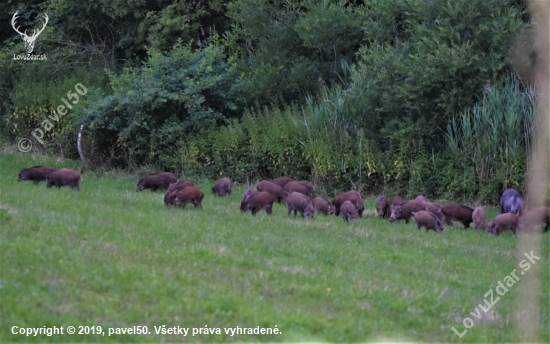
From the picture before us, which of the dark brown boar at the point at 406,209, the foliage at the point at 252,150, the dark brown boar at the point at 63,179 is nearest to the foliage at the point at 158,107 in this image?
the foliage at the point at 252,150

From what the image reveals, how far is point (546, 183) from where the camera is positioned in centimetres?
1825

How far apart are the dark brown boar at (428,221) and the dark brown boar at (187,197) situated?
159 inches

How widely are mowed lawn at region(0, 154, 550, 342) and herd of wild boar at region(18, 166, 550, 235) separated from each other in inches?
25.8

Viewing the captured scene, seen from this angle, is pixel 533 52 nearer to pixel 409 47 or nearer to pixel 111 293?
pixel 409 47

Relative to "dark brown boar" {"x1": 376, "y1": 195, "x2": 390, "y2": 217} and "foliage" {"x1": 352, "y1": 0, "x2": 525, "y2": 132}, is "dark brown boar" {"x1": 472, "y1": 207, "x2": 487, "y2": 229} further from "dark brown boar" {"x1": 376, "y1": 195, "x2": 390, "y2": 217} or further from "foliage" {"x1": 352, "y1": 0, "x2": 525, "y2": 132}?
"foliage" {"x1": 352, "y1": 0, "x2": 525, "y2": 132}

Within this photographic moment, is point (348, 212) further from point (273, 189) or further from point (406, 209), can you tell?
point (273, 189)

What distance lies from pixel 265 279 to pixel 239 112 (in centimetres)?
1493

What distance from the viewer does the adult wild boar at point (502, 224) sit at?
14.9 m

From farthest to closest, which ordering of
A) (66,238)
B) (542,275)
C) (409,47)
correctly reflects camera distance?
(409,47) → (542,275) → (66,238)

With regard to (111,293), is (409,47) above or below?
above

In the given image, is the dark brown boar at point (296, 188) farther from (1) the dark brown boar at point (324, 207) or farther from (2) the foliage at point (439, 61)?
(2) the foliage at point (439, 61)

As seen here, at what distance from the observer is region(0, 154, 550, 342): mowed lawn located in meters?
8.00

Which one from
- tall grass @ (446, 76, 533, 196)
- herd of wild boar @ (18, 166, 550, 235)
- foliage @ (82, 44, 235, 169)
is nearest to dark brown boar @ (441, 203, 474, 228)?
herd of wild boar @ (18, 166, 550, 235)

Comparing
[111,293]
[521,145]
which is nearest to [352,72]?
[521,145]
